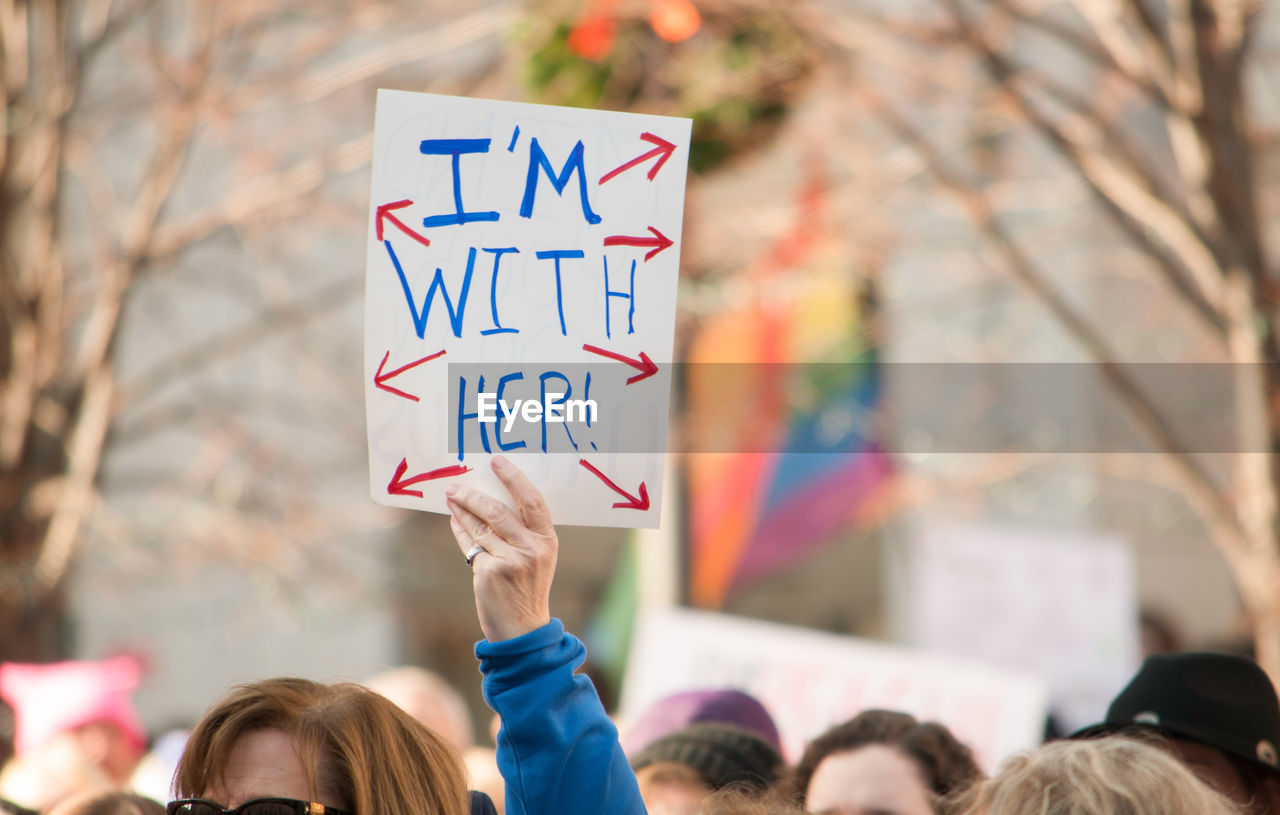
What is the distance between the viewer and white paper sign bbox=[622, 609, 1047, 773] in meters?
4.27

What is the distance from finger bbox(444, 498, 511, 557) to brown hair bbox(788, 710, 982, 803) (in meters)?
1.02

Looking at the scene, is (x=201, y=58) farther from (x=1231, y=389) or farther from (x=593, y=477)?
(x=1231, y=389)

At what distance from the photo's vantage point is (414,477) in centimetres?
200

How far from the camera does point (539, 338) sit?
2.04 m

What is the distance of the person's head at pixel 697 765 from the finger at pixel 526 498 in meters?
0.90

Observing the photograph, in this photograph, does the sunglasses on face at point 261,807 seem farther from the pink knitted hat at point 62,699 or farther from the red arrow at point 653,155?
the pink knitted hat at point 62,699

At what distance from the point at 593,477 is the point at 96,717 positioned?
108 inches

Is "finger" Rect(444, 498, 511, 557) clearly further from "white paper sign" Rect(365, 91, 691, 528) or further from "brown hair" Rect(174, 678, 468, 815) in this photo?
"brown hair" Rect(174, 678, 468, 815)

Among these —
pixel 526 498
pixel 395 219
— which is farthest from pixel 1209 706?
pixel 395 219

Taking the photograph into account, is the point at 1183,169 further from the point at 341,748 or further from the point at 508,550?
the point at 341,748

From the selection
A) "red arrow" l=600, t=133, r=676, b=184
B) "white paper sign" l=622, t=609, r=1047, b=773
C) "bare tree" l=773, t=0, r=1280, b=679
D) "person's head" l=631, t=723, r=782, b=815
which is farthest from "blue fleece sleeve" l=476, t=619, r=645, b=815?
"bare tree" l=773, t=0, r=1280, b=679

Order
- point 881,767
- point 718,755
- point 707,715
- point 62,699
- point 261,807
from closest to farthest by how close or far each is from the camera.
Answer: point 261,807 → point 881,767 → point 718,755 → point 707,715 → point 62,699

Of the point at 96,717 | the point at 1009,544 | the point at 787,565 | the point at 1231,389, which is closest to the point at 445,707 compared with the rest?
the point at 96,717

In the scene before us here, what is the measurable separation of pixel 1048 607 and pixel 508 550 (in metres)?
4.06
